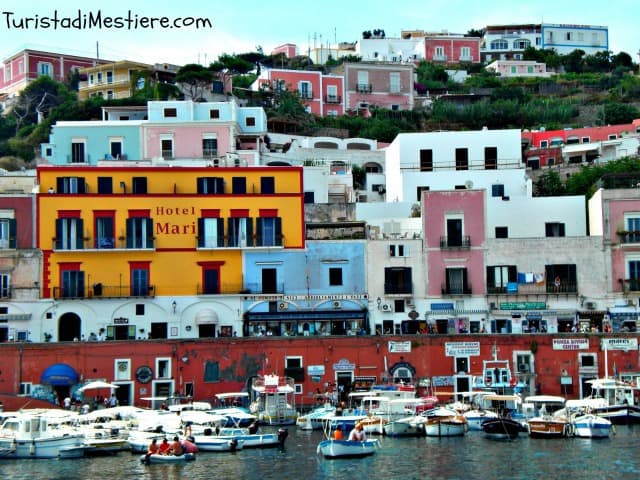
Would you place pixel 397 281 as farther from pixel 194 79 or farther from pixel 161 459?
pixel 194 79

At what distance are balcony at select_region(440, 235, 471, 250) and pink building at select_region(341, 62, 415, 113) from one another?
48.1m

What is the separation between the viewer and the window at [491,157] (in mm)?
76375

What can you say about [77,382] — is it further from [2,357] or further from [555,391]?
[555,391]

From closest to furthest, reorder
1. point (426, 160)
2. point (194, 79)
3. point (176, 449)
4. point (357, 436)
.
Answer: point (176, 449)
point (357, 436)
point (426, 160)
point (194, 79)

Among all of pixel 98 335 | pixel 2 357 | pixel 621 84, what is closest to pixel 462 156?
pixel 98 335

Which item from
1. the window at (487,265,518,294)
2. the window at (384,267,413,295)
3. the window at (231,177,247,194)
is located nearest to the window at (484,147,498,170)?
the window at (487,265,518,294)

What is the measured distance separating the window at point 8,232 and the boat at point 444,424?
25865mm

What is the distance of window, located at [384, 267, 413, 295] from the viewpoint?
66812 millimetres

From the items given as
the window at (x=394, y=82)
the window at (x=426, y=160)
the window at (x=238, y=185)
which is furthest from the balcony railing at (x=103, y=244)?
the window at (x=394, y=82)

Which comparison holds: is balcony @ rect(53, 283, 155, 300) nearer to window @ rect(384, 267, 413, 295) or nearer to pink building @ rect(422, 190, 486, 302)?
window @ rect(384, 267, 413, 295)

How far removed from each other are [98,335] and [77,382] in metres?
4.35

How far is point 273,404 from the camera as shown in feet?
194

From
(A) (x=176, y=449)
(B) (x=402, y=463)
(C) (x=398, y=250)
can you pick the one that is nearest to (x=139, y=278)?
(C) (x=398, y=250)

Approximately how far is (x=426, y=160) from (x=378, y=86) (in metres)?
40.3
